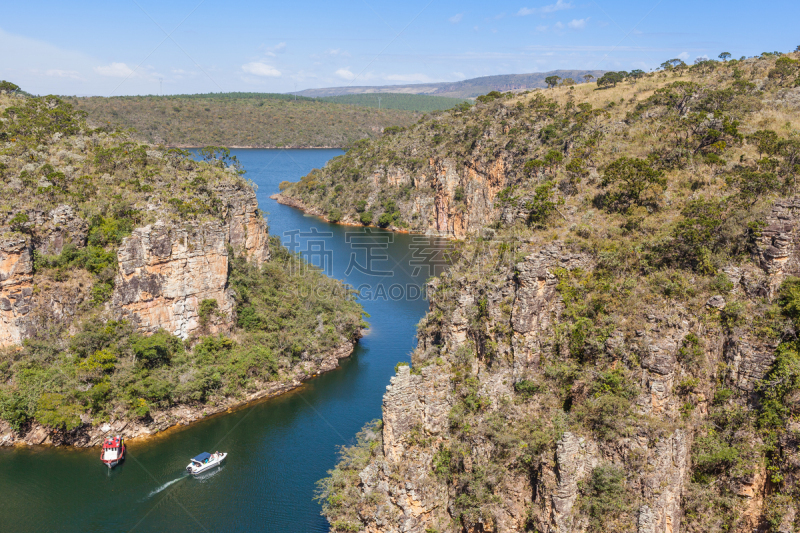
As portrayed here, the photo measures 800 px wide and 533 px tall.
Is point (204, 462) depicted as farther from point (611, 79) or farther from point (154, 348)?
point (611, 79)

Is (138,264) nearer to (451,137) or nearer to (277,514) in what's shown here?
(277,514)

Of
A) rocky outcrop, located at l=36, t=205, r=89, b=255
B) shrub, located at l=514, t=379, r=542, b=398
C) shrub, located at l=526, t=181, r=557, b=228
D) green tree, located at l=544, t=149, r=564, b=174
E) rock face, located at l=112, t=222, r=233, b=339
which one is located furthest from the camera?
rock face, located at l=112, t=222, r=233, b=339

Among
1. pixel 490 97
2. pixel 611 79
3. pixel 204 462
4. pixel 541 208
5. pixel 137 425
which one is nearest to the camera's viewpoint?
pixel 541 208

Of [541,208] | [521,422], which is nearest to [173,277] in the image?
[541,208]

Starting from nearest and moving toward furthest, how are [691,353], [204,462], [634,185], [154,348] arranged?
[691,353] < [634,185] < [204,462] < [154,348]

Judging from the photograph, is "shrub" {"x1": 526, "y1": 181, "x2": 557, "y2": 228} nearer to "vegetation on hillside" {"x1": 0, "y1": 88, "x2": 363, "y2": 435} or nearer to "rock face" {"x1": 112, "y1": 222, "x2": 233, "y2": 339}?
"vegetation on hillside" {"x1": 0, "y1": 88, "x2": 363, "y2": 435}

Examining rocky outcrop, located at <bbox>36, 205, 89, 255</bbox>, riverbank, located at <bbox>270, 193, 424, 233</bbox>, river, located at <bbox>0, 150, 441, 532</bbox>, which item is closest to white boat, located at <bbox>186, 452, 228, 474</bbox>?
river, located at <bbox>0, 150, 441, 532</bbox>

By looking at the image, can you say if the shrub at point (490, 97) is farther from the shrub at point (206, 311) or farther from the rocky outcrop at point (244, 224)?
the shrub at point (206, 311)
